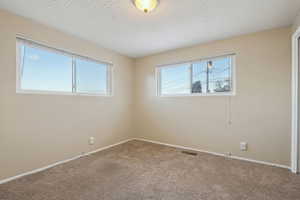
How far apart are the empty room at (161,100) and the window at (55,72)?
0.02 m

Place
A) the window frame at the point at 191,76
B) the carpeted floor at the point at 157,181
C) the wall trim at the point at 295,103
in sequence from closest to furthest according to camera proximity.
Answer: the carpeted floor at the point at 157,181 → the wall trim at the point at 295,103 → the window frame at the point at 191,76

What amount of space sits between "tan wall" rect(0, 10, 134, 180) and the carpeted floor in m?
0.29

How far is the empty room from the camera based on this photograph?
6.11ft

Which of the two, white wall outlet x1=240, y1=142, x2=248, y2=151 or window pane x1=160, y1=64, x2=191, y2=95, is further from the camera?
window pane x1=160, y1=64, x2=191, y2=95

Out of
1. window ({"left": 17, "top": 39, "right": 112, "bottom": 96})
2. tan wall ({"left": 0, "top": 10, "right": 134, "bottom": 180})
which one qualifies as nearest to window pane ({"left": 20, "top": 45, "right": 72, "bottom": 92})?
window ({"left": 17, "top": 39, "right": 112, "bottom": 96})

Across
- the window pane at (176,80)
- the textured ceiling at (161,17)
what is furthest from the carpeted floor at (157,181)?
the textured ceiling at (161,17)

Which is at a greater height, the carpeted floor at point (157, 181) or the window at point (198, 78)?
the window at point (198, 78)

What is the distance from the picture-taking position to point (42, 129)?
7.50ft

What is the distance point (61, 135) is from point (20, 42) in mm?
1541

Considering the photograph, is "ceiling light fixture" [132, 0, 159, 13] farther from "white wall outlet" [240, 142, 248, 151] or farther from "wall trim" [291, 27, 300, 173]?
"white wall outlet" [240, 142, 248, 151]

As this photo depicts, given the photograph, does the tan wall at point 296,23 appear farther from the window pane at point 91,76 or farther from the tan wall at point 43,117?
the window pane at point 91,76

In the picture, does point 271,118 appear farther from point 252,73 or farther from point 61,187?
point 61,187

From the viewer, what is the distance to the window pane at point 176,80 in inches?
133

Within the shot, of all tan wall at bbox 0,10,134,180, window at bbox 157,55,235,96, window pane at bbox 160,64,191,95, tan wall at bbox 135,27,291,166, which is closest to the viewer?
tan wall at bbox 0,10,134,180
